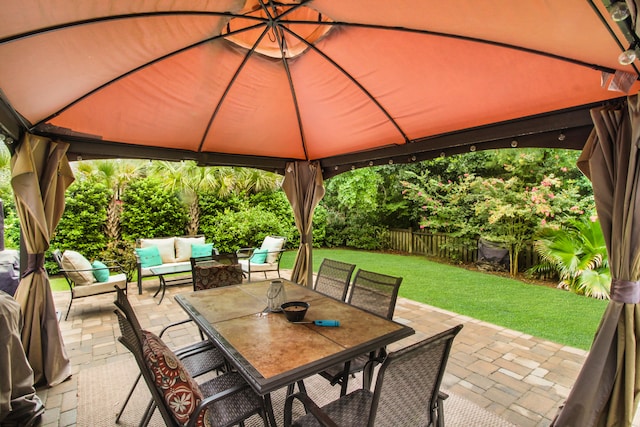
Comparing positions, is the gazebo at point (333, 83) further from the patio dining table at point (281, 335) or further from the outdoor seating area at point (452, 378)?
the patio dining table at point (281, 335)

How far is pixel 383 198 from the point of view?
11.5 meters

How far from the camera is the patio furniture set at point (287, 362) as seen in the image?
4.54 feet

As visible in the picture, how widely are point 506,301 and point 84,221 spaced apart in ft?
28.1

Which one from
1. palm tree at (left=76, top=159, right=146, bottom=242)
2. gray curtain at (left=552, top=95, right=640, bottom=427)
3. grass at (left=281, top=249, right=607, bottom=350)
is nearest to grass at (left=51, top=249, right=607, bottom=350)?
grass at (left=281, top=249, right=607, bottom=350)

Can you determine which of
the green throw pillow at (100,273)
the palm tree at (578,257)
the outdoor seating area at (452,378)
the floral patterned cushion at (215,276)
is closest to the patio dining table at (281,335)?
the floral patterned cushion at (215,276)

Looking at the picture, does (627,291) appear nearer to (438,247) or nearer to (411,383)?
(411,383)

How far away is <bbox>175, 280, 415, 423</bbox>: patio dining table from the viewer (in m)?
1.54

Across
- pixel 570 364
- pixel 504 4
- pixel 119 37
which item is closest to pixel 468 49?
pixel 504 4

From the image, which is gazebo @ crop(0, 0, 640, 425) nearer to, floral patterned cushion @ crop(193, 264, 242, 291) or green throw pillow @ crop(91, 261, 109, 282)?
floral patterned cushion @ crop(193, 264, 242, 291)

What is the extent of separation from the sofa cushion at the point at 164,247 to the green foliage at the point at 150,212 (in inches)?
61.3

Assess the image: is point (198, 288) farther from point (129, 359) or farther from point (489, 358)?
point (489, 358)

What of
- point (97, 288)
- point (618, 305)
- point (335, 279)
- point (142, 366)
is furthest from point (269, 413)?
point (97, 288)

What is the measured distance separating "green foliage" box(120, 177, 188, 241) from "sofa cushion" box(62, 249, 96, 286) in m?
3.02

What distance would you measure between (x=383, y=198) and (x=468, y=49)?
9558 mm
